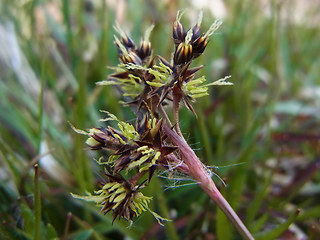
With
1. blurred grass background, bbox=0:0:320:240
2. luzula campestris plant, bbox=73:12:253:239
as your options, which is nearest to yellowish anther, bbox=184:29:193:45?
luzula campestris plant, bbox=73:12:253:239

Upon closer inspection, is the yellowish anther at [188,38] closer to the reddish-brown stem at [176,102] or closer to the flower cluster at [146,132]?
the flower cluster at [146,132]

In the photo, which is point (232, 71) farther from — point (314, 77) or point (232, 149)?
point (314, 77)

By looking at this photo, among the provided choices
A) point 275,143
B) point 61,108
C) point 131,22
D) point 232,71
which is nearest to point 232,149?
point 275,143

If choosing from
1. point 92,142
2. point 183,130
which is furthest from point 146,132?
point 183,130

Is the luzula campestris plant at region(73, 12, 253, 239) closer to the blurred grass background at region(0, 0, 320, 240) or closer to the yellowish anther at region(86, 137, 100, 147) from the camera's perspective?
the yellowish anther at region(86, 137, 100, 147)

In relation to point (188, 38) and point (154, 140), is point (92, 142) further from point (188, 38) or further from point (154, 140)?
point (188, 38)

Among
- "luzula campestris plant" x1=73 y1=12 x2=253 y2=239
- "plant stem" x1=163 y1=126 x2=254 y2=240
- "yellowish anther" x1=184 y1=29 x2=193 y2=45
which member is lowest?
"plant stem" x1=163 y1=126 x2=254 y2=240
